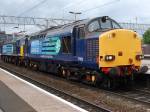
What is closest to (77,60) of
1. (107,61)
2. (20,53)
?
(107,61)

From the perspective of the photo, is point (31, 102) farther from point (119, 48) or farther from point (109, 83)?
point (119, 48)

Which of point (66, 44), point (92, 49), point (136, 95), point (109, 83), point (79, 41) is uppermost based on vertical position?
point (79, 41)

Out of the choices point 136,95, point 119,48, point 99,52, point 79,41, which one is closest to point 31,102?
point 99,52

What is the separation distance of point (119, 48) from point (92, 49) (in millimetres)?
1216

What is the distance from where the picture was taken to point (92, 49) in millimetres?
16484

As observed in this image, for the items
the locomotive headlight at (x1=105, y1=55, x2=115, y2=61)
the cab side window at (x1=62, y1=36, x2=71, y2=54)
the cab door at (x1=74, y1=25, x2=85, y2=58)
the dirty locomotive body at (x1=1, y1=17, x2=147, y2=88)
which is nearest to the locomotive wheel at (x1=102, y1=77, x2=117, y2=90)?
the dirty locomotive body at (x1=1, y1=17, x2=147, y2=88)

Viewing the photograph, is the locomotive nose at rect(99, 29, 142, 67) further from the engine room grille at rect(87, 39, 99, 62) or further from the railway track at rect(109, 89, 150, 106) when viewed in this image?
the railway track at rect(109, 89, 150, 106)

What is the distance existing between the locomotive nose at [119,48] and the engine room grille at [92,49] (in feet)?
1.03

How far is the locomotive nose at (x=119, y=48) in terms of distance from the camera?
51.6ft

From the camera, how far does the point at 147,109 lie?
1202cm

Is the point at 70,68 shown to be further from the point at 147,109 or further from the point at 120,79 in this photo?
the point at 147,109

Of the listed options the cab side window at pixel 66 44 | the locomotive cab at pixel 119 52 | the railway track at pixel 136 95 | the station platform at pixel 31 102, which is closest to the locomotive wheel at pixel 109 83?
the railway track at pixel 136 95

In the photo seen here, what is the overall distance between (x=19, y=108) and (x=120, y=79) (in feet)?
21.5

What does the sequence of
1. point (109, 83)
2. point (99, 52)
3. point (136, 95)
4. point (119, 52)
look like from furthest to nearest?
1. point (109, 83)
2. point (119, 52)
3. point (99, 52)
4. point (136, 95)
